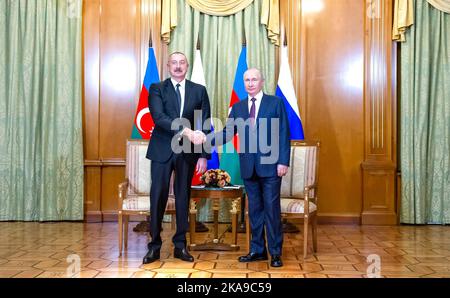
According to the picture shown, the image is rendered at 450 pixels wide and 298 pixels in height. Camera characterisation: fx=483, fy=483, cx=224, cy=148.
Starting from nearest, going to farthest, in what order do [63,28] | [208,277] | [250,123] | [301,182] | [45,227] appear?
[208,277] < [250,123] < [301,182] < [45,227] < [63,28]

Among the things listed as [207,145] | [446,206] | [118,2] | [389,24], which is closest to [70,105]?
[118,2]

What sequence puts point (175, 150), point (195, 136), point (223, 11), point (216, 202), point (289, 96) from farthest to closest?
point (223, 11)
point (289, 96)
point (216, 202)
point (175, 150)
point (195, 136)

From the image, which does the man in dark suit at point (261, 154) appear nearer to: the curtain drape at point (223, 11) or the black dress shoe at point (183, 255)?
the black dress shoe at point (183, 255)

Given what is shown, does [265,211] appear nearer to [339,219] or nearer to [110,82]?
[339,219]

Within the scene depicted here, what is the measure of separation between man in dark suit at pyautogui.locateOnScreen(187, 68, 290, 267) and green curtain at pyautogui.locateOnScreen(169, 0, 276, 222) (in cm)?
196

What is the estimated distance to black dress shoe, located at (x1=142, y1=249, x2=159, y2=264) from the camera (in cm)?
365

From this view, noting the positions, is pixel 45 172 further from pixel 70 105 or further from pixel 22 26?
pixel 22 26

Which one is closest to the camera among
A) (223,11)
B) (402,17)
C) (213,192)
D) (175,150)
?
(175,150)

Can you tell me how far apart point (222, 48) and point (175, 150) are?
2451 mm

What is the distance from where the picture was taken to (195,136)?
354 centimetres

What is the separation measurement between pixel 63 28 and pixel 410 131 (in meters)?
4.27

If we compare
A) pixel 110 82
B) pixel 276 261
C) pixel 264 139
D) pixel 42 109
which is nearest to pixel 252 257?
pixel 276 261

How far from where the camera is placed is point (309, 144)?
14.9ft

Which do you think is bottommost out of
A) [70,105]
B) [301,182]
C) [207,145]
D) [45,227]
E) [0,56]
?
[45,227]
